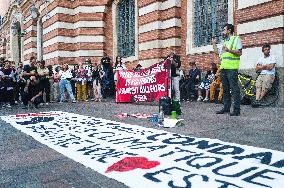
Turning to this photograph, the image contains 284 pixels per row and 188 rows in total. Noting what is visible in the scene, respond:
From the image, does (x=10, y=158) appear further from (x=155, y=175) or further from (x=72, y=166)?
(x=155, y=175)

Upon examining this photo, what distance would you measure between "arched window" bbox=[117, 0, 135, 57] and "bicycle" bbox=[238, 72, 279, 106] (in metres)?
7.33

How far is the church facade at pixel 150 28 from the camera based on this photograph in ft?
35.0

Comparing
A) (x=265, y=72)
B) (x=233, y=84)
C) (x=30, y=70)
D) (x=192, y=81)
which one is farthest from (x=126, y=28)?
(x=233, y=84)

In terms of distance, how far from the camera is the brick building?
10.7 meters

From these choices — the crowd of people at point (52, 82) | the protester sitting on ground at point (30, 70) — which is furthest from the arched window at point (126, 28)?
the protester sitting on ground at point (30, 70)

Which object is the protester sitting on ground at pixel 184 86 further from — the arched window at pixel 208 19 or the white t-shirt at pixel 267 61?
the white t-shirt at pixel 267 61

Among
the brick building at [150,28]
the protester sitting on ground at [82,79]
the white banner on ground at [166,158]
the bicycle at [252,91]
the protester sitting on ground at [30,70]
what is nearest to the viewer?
the white banner on ground at [166,158]

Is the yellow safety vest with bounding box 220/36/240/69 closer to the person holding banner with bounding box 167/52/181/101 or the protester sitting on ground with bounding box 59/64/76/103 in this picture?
the person holding banner with bounding box 167/52/181/101

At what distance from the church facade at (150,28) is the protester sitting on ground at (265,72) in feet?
1.09

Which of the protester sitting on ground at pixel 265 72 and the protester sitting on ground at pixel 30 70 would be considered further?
the protester sitting on ground at pixel 30 70

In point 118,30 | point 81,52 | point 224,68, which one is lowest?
point 224,68

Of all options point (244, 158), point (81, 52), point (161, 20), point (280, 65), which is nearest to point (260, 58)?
point (280, 65)

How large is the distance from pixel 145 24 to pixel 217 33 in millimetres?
3900

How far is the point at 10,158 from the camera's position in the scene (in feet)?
14.0
